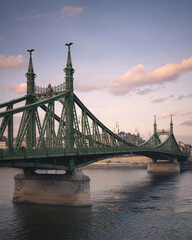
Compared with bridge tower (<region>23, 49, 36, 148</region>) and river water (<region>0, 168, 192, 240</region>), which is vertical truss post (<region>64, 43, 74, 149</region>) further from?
river water (<region>0, 168, 192, 240</region>)

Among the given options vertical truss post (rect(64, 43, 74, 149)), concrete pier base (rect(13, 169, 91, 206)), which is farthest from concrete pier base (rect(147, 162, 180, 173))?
concrete pier base (rect(13, 169, 91, 206))

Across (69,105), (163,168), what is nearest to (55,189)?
(69,105)

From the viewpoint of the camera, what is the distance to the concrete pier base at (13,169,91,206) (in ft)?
180

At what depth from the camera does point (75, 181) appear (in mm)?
55219

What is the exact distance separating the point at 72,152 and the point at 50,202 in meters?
9.98

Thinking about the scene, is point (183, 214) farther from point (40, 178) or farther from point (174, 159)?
point (174, 159)

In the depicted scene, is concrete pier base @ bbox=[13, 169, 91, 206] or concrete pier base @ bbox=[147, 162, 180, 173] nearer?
concrete pier base @ bbox=[13, 169, 91, 206]

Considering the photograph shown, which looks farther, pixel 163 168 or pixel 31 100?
pixel 163 168

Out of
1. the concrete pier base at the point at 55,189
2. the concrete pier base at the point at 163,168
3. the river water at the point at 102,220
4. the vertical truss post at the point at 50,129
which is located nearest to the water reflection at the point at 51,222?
the river water at the point at 102,220

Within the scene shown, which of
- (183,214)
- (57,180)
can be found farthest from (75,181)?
(183,214)

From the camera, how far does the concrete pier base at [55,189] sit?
54.8 meters

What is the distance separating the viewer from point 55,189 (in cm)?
5588

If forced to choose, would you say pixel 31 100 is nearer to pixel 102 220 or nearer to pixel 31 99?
pixel 31 99

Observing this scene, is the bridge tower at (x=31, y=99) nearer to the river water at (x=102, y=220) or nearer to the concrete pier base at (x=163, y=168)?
the river water at (x=102, y=220)
